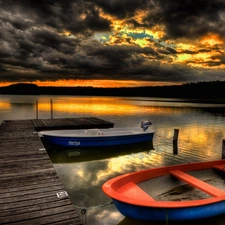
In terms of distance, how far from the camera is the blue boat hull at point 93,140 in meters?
14.2

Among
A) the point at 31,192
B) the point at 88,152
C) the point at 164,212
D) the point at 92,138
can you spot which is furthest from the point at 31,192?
the point at 88,152

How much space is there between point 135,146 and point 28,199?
39.3 ft

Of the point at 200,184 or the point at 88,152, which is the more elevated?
the point at 200,184

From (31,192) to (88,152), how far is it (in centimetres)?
920

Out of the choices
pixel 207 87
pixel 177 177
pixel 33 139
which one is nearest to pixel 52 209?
pixel 177 177

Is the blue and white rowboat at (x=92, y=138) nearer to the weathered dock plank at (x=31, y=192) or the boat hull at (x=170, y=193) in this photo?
the weathered dock plank at (x=31, y=192)

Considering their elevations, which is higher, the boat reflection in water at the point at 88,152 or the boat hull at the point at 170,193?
the boat hull at the point at 170,193

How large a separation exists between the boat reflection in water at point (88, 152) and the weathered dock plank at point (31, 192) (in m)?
3.99

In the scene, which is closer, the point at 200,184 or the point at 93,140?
the point at 200,184

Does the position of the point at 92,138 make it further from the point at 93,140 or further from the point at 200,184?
the point at 200,184

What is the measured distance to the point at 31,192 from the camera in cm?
585

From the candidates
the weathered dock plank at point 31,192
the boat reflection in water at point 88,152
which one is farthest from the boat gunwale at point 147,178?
the boat reflection in water at point 88,152

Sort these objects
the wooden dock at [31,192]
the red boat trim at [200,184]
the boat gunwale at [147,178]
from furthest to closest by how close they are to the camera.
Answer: the red boat trim at [200,184] → the boat gunwale at [147,178] → the wooden dock at [31,192]

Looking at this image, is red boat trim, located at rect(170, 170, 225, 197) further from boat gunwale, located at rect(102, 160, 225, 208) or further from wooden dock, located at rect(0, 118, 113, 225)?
wooden dock, located at rect(0, 118, 113, 225)
